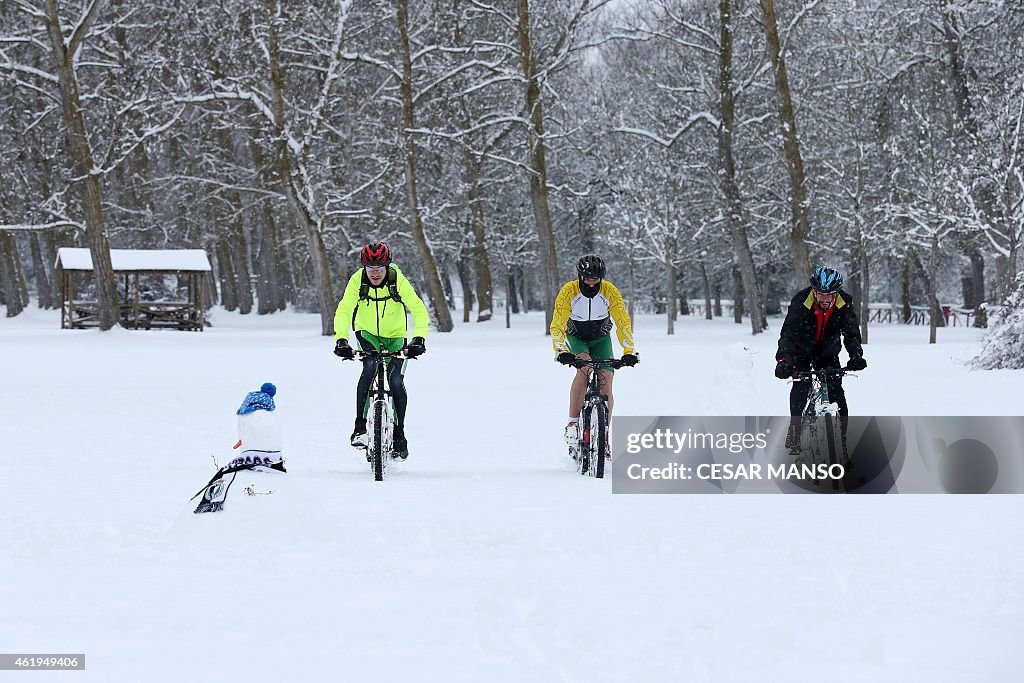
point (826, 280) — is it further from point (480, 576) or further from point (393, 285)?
point (480, 576)

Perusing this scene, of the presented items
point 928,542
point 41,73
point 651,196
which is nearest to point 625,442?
point 928,542

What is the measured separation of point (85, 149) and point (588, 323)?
22519 millimetres

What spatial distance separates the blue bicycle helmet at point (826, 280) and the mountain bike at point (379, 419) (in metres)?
3.23

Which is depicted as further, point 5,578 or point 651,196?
point 651,196

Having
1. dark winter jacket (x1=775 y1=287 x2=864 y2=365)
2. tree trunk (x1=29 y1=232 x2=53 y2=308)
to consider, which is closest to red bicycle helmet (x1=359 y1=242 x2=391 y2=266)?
dark winter jacket (x1=775 y1=287 x2=864 y2=365)

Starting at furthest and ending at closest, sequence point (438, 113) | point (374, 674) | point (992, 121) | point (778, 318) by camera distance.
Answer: point (778, 318) → point (438, 113) → point (992, 121) → point (374, 674)

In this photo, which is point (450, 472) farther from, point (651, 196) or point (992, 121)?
point (651, 196)

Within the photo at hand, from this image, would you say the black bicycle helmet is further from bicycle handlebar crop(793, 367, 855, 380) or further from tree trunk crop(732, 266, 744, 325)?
tree trunk crop(732, 266, 744, 325)

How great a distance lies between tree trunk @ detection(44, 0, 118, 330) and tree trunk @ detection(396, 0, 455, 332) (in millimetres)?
7941

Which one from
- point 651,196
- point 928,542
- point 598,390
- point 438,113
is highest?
point 438,113

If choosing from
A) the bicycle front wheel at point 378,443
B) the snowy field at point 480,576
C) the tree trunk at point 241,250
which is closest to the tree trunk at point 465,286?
the tree trunk at point 241,250

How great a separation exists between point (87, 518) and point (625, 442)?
4.45 metres

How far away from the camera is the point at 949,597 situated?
15.4 feet

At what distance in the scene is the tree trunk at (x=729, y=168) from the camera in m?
30.0
